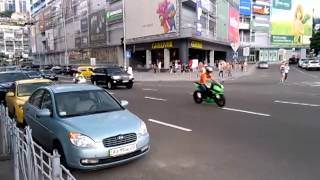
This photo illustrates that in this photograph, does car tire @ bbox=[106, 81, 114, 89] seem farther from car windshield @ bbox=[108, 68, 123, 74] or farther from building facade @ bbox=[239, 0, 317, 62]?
building facade @ bbox=[239, 0, 317, 62]

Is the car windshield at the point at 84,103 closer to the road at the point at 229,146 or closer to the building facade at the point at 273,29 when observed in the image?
the road at the point at 229,146

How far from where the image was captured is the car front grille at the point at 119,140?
661cm

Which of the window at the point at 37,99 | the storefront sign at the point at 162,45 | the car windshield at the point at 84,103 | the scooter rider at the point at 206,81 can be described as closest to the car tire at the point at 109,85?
the scooter rider at the point at 206,81

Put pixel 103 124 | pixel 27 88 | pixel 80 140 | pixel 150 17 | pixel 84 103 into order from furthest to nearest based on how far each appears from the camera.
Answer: pixel 150 17
pixel 27 88
pixel 84 103
pixel 103 124
pixel 80 140

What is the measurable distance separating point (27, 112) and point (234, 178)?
529cm

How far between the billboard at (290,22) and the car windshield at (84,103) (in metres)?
111

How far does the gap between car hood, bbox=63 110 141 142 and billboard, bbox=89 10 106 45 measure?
67171mm

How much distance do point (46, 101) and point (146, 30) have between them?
51.9 m

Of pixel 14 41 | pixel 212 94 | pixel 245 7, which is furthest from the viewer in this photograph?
pixel 14 41

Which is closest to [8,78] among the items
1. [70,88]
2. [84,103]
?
[70,88]

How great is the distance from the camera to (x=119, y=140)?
673 centimetres

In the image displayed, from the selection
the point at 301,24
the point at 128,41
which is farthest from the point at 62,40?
the point at 301,24

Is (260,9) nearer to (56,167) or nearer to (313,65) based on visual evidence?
(313,65)

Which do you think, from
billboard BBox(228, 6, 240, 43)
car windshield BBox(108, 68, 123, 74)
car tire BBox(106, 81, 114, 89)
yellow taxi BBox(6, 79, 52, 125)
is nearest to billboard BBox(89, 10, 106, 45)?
billboard BBox(228, 6, 240, 43)
